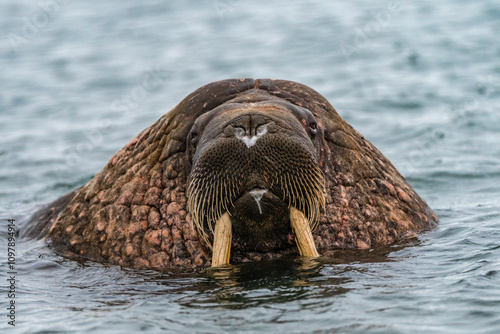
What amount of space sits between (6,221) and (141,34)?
1831cm

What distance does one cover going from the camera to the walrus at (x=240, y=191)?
6719 millimetres

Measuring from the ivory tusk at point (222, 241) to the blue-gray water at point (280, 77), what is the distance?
0.46ft

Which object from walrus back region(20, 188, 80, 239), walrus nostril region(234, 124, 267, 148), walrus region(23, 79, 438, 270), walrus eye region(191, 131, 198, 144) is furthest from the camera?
walrus back region(20, 188, 80, 239)

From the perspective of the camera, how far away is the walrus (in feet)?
22.0

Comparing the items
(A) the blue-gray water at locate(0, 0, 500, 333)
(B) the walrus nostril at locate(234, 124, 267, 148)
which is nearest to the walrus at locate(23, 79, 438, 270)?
(B) the walrus nostril at locate(234, 124, 267, 148)

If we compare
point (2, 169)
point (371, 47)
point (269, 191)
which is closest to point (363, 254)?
point (269, 191)

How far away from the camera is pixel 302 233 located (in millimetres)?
7090

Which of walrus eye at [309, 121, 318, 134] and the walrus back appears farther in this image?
the walrus back

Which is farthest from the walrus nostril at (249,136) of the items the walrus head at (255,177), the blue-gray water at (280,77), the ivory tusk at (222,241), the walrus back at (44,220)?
the walrus back at (44,220)

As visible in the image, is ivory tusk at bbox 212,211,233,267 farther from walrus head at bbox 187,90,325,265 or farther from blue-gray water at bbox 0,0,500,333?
blue-gray water at bbox 0,0,500,333

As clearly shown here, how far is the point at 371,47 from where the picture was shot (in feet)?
80.4

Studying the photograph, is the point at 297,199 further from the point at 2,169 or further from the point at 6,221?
the point at 2,169

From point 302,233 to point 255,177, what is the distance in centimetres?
81

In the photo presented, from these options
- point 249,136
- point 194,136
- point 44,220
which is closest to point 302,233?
point 249,136
